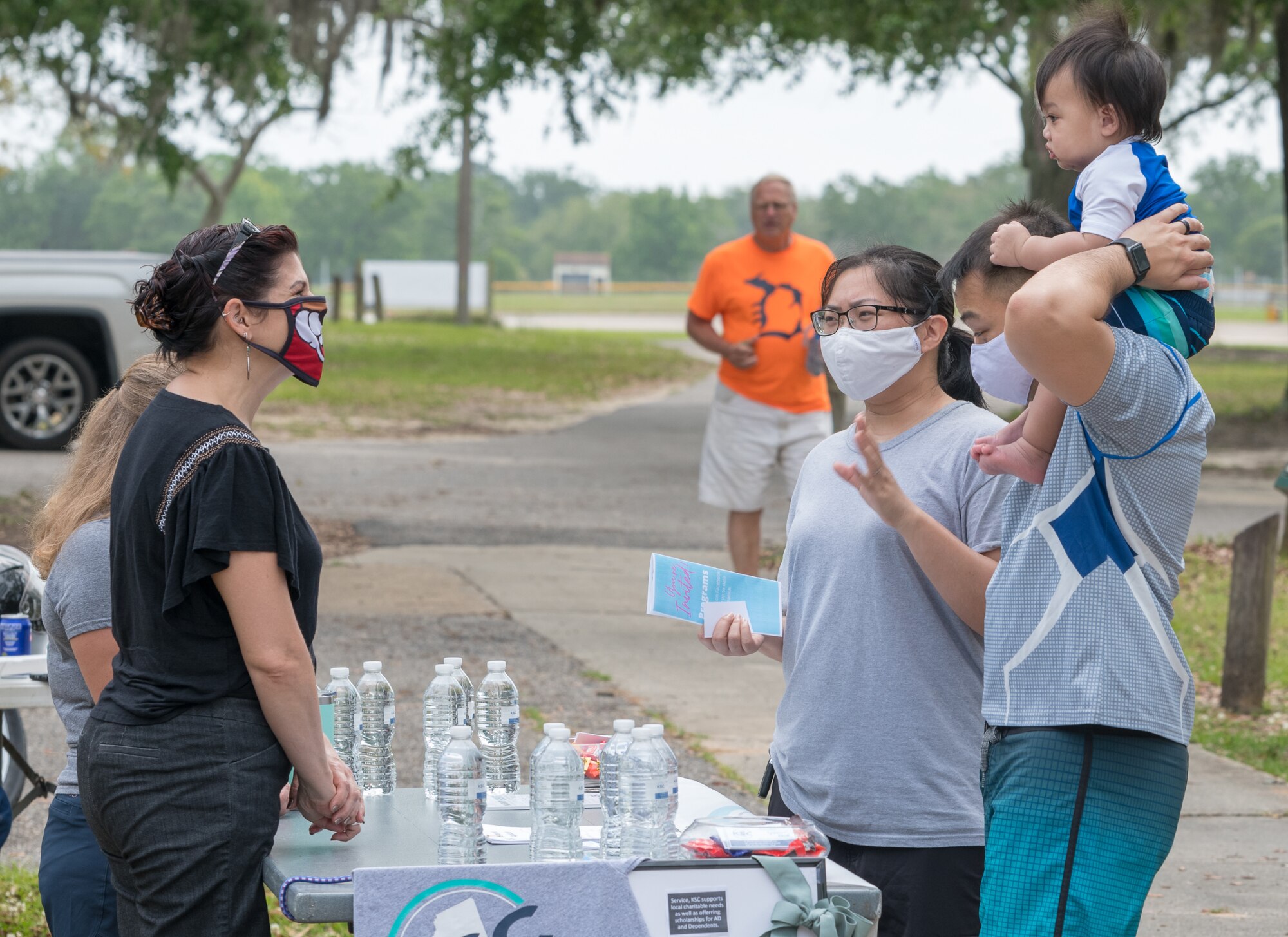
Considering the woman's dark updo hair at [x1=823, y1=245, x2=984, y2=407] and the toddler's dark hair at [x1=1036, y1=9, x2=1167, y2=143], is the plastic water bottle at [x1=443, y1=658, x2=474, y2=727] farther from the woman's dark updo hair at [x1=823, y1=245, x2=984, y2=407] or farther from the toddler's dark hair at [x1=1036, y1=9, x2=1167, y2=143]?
the toddler's dark hair at [x1=1036, y1=9, x2=1167, y2=143]

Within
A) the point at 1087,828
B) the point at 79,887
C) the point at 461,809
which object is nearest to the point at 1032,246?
the point at 1087,828

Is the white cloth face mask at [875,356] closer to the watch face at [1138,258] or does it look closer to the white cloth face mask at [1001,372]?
the white cloth face mask at [1001,372]

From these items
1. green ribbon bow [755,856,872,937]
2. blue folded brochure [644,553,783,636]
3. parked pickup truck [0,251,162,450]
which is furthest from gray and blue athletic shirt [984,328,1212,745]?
parked pickup truck [0,251,162,450]

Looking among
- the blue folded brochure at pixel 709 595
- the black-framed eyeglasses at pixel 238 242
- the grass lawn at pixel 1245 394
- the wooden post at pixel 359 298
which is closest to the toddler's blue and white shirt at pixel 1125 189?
the blue folded brochure at pixel 709 595

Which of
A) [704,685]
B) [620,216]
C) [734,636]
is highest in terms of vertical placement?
[620,216]

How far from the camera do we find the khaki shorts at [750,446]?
315 inches

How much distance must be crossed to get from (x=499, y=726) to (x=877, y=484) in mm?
1103

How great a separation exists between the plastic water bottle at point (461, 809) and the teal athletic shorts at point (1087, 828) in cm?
97

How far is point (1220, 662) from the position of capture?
8.09 meters

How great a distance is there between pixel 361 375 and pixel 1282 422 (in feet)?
45.8

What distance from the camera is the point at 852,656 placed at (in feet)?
10.0

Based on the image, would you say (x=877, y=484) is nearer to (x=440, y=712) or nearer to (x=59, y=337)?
(x=440, y=712)

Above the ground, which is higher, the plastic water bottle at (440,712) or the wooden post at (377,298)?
the wooden post at (377,298)

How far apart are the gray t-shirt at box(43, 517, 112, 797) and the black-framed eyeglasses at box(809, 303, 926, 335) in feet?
5.35
